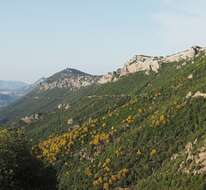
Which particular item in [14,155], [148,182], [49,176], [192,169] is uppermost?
[14,155]

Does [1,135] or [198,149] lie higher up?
[1,135]

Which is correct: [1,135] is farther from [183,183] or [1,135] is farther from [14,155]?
[183,183]

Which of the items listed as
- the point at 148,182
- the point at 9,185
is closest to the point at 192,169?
the point at 148,182

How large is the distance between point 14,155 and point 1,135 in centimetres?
393

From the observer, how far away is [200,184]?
151 metres

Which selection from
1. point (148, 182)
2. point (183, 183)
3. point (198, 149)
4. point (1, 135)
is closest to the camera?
point (1, 135)

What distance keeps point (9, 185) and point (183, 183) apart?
395 ft

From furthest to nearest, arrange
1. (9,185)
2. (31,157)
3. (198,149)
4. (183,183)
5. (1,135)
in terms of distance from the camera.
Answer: (198,149) < (183,183) < (31,157) < (1,135) < (9,185)

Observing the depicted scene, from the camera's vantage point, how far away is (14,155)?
189 ft

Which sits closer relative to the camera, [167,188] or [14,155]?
[14,155]

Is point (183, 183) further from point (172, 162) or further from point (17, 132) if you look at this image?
point (17, 132)

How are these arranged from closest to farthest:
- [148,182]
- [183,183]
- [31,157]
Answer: [31,157], [183,183], [148,182]

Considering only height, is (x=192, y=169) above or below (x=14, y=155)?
below

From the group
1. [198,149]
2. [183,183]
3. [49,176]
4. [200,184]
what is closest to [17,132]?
[49,176]
